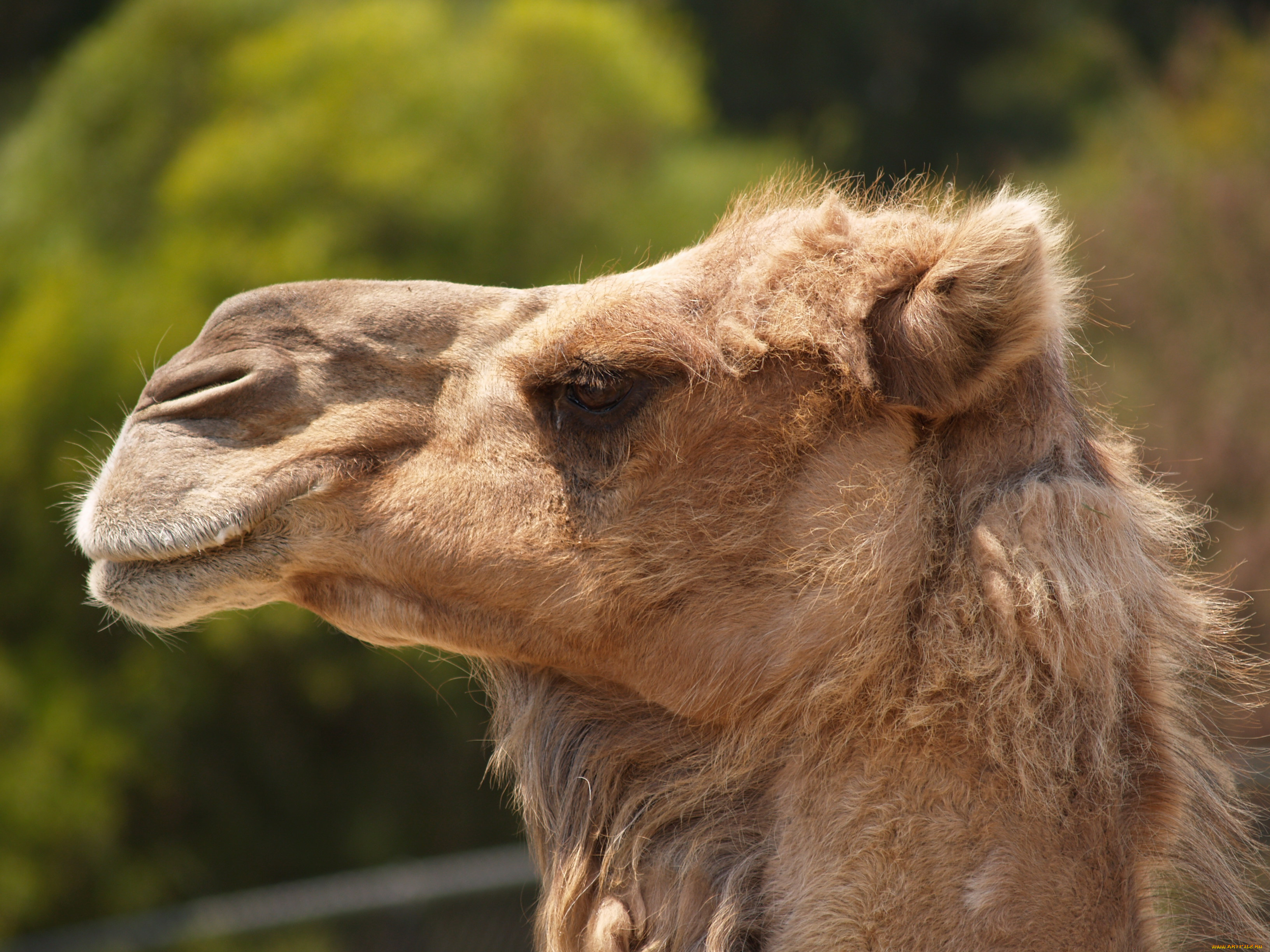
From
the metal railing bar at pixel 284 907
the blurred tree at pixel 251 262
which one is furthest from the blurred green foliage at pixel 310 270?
the metal railing bar at pixel 284 907

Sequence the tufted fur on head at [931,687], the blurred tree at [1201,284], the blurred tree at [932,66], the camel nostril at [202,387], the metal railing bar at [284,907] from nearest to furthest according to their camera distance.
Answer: the tufted fur on head at [931,687], the camel nostril at [202,387], the metal railing bar at [284,907], the blurred tree at [1201,284], the blurred tree at [932,66]

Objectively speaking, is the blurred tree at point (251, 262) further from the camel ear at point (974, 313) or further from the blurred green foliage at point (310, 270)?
the camel ear at point (974, 313)

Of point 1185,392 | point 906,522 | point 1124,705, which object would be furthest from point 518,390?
point 1185,392

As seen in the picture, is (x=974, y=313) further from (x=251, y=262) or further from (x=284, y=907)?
(x=251, y=262)

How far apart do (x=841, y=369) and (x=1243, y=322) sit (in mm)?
8396

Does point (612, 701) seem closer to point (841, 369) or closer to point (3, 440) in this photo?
point (841, 369)

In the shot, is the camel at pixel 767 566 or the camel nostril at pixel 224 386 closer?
the camel at pixel 767 566

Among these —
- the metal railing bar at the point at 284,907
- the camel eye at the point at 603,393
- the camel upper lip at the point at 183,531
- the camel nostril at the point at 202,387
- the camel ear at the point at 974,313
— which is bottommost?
the metal railing bar at the point at 284,907

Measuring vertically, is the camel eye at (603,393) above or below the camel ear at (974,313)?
below

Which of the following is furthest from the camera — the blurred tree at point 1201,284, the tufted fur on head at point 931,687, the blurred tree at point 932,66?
the blurred tree at point 932,66

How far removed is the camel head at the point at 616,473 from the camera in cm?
186

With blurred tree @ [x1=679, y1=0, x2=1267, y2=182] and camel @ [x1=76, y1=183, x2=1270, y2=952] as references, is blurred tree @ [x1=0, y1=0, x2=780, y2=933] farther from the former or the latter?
camel @ [x1=76, y1=183, x2=1270, y2=952]

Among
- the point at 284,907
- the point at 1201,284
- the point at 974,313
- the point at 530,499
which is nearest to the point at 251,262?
the point at 284,907

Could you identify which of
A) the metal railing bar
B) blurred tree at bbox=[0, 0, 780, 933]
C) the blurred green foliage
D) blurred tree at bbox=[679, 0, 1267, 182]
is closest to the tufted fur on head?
the metal railing bar
